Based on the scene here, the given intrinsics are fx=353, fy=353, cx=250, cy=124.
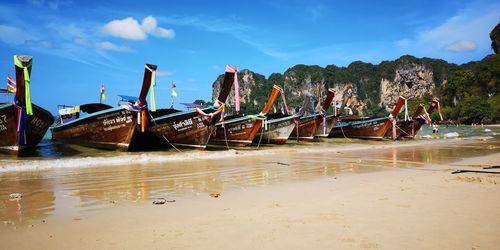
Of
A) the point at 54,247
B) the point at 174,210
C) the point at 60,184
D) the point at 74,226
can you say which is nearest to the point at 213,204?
the point at 174,210

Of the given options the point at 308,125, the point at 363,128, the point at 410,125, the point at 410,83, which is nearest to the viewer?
the point at 308,125

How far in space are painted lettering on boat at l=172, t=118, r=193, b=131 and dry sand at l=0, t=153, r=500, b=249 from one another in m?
9.47

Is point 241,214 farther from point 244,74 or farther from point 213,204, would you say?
point 244,74

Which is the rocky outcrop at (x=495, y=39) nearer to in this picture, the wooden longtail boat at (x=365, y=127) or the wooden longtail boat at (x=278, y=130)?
the wooden longtail boat at (x=365, y=127)

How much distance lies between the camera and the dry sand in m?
3.41

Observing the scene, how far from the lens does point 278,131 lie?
70.4 feet

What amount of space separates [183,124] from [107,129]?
3.04 meters

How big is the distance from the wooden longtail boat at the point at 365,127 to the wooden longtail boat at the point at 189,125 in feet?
48.0

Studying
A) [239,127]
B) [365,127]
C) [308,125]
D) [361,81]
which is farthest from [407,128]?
[361,81]

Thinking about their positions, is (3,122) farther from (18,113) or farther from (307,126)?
(307,126)

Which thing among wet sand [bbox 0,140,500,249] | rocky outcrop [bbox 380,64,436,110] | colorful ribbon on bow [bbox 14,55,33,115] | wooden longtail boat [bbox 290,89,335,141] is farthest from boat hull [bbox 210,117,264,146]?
rocky outcrop [bbox 380,64,436,110]

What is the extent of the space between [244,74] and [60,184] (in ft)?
529

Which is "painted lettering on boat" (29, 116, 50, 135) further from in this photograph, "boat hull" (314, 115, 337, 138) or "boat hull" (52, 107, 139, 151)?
"boat hull" (314, 115, 337, 138)

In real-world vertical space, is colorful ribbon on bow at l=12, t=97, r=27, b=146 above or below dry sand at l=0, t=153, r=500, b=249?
above
